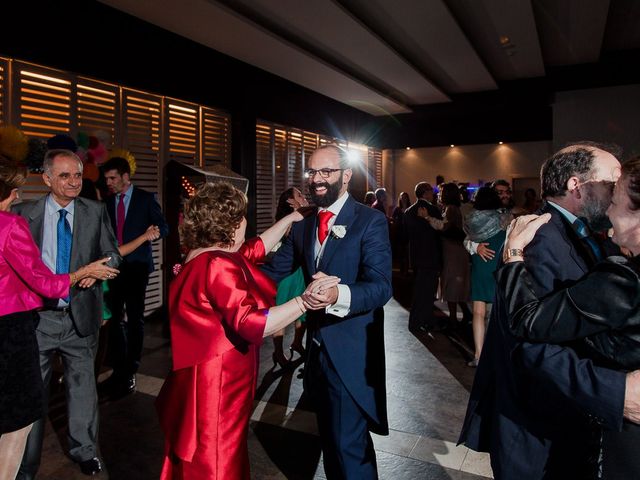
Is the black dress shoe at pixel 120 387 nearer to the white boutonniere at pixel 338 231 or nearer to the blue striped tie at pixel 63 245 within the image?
the blue striped tie at pixel 63 245

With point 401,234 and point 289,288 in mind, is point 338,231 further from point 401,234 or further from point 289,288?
point 401,234

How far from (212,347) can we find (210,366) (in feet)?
0.22

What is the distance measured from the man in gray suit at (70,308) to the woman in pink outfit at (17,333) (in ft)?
1.44

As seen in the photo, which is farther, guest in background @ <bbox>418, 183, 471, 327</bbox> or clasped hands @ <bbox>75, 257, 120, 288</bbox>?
guest in background @ <bbox>418, 183, 471, 327</bbox>

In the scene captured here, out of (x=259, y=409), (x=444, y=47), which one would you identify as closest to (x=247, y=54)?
(x=444, y=47)

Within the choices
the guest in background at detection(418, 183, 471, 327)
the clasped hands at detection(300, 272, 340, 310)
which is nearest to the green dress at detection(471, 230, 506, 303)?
the guest in background at detection(418, 183, 471, 327)

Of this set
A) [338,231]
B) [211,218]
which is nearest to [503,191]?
[338,231]

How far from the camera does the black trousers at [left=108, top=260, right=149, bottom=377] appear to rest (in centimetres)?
379

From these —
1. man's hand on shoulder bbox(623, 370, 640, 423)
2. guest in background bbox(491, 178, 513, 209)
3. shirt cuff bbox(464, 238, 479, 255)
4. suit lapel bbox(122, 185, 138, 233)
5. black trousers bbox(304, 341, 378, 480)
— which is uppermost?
guest in background bbox(491, 178, 513, 209)

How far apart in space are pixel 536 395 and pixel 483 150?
506 inches

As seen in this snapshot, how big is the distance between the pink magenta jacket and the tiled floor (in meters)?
1.18

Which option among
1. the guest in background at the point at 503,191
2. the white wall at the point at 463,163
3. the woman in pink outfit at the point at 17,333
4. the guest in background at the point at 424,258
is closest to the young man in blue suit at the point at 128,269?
the woman in pink outfit at the point at 17,333

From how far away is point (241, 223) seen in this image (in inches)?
71.2

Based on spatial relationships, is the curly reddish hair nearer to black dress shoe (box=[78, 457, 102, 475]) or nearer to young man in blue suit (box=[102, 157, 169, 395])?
black dress shoe (box=[78, 457, 102, 475])
